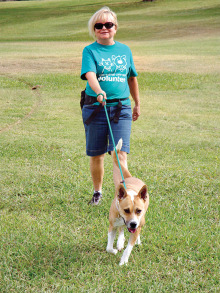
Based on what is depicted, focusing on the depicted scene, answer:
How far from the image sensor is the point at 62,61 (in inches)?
766

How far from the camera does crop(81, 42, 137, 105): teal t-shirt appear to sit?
3.85 metres

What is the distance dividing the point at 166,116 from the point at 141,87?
450cm

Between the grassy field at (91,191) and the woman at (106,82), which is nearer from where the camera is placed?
the grassy field at (91,191)

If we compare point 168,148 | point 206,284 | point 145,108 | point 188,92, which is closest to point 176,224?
point 206,284

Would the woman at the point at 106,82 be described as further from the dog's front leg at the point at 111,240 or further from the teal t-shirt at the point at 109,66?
the dog's front leg at the point at 111,240

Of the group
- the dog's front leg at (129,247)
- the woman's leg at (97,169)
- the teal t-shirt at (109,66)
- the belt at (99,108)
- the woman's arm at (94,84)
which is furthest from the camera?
the woman's leg at (97,169)

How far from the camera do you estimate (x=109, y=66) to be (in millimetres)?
3895

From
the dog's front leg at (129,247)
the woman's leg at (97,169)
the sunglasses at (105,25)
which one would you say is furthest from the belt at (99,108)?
the dog's front leg at (129,247)

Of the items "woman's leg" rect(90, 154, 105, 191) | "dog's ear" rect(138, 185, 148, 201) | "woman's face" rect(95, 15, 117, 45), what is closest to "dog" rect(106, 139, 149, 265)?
"dog's ear" rect(138, 185, 148, 201)

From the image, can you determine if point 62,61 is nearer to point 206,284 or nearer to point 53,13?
point 206,284

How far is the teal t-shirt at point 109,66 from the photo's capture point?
3850 mm

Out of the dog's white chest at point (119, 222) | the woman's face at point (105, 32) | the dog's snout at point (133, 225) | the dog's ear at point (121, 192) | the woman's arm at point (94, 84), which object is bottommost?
the dog's white chest at point (119, 222)

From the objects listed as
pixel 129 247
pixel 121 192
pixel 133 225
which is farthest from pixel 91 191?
pixel 133 225

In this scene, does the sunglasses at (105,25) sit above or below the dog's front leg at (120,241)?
above
